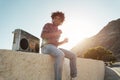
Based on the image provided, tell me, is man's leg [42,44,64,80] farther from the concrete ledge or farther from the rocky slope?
the rocky slope

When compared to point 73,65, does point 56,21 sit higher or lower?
higher

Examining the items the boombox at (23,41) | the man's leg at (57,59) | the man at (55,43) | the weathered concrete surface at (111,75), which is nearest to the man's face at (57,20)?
the man at (55,43)

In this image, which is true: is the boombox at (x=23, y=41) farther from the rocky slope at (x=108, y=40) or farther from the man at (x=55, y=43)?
the rocky slope at (x=108, y=40)

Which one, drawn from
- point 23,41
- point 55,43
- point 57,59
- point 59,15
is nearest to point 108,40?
point 23,41

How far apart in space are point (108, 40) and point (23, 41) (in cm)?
13073

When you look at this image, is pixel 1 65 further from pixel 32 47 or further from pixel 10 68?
pixel 32 47

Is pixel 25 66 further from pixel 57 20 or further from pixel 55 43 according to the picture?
pixel 57 20

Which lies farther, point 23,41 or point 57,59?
point 23,41

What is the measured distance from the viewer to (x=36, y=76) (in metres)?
3.66

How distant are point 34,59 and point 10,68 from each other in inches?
25.9

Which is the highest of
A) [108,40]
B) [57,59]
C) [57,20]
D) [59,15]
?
[108,40]

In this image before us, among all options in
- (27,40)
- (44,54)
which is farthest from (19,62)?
(27,40)

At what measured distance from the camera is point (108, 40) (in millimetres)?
133750

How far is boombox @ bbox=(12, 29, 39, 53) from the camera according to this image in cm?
599
